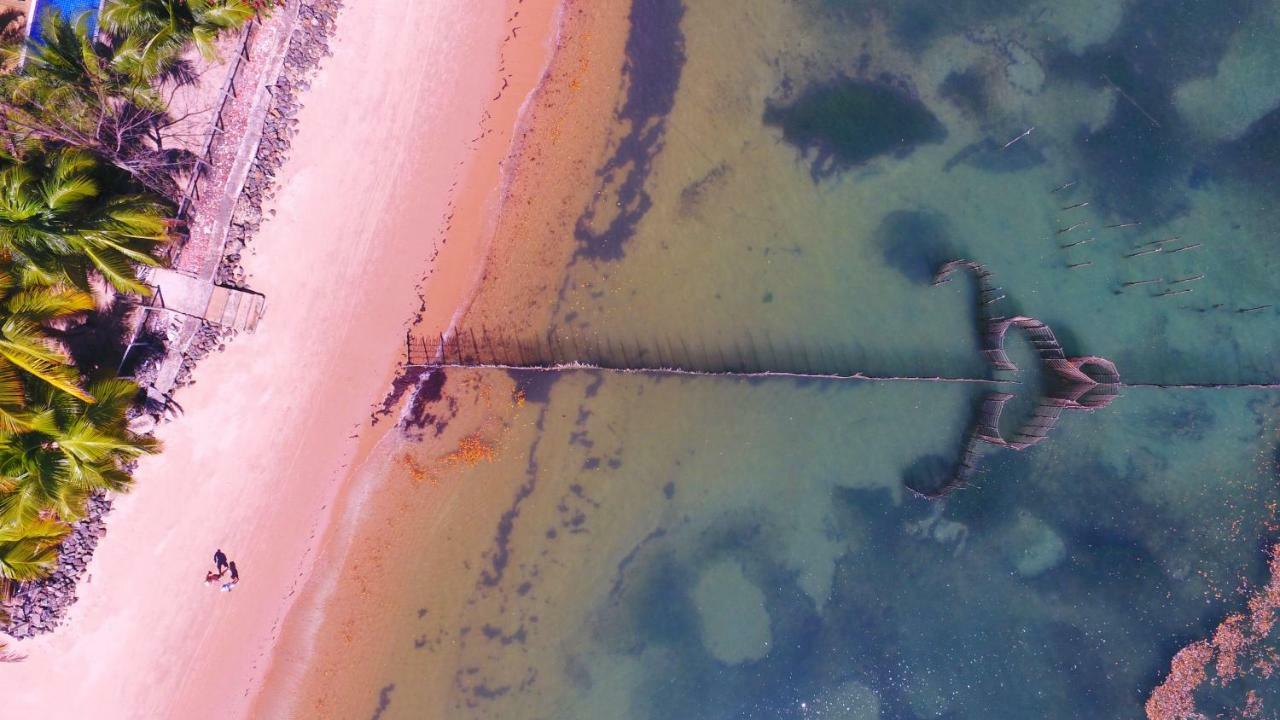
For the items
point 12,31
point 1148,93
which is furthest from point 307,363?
point 1148,93

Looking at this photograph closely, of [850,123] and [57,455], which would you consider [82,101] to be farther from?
[850,123]

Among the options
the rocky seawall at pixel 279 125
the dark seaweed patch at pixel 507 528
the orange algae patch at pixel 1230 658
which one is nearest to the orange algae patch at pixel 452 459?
the dark seaweed patch at pixel 507 528

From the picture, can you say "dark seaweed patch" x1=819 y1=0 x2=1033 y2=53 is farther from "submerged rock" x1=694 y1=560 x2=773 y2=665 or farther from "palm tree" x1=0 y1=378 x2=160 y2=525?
"palm tree" x1=0 y1=378 x2=160 y2=525

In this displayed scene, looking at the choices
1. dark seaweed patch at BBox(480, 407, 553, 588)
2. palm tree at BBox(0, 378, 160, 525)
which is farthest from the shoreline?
palm tree at BBox(0, 378, 160, 525)

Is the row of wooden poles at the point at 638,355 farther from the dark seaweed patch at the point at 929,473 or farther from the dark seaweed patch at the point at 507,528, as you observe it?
the dark seaweed patch at the point at 929,473

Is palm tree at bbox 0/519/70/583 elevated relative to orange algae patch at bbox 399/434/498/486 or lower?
lower

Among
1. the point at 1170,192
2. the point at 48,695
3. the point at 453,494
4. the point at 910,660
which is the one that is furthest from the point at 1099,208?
the point at 48,695
